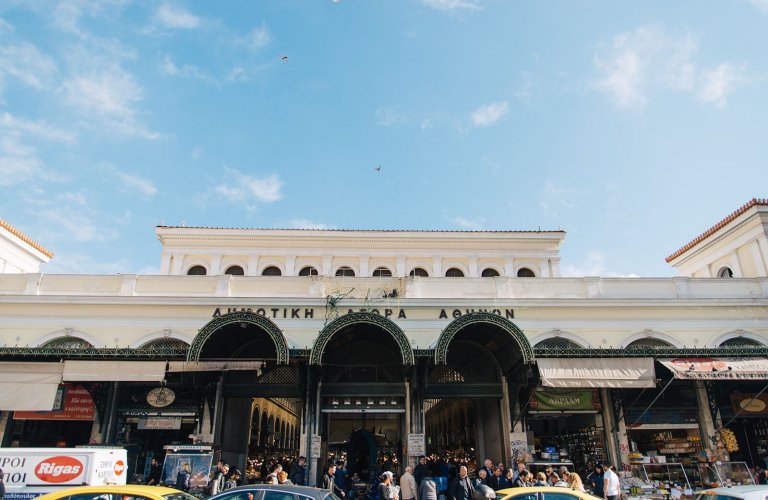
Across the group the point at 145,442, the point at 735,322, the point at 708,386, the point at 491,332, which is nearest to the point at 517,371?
the point at 491,332

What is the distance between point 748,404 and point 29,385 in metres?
23.2

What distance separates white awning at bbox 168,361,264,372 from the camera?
15.6m

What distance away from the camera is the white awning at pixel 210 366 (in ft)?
51.2

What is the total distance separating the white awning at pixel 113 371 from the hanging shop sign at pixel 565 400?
11789mm

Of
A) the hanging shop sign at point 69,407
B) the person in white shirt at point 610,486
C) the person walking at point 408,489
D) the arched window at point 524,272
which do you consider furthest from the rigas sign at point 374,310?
the arched window at point 524,272

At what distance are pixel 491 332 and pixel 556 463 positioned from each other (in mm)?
4234

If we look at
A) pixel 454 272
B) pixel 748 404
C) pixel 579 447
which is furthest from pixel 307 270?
pixel 748 404

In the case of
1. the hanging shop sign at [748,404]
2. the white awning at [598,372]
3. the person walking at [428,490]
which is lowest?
the person walking at [428,490]

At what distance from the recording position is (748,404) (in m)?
17.9

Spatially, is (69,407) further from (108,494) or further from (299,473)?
(108,494)

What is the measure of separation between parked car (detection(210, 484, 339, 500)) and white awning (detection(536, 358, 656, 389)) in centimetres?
882

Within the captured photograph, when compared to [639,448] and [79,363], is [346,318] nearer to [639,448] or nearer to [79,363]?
[79,363]

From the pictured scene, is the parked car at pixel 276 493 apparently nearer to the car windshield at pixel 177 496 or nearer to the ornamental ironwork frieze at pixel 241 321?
the car windshield at pixel 177 496

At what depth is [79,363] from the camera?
1606cm
